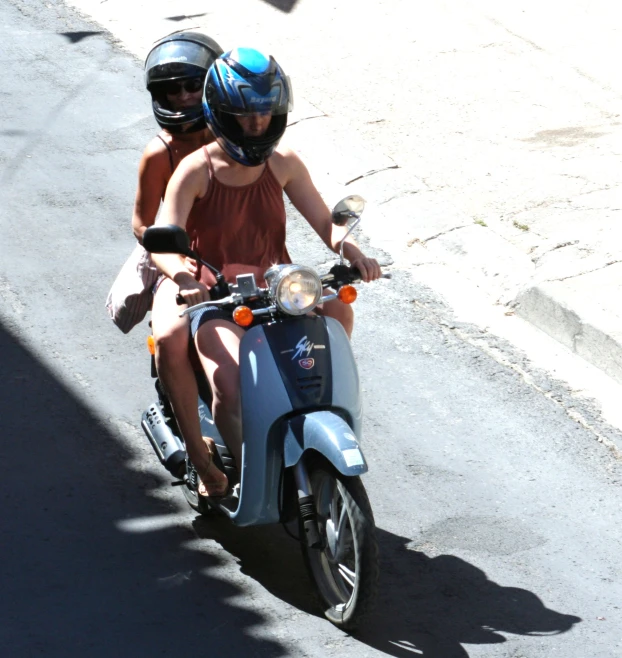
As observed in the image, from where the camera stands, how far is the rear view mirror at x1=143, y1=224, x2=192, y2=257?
389 centimetres

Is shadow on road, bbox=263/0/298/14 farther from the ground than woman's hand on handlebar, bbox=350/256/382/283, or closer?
closer

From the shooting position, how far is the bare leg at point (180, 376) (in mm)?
4371

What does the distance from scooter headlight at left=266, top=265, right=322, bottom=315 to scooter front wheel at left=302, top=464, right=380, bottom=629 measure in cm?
55

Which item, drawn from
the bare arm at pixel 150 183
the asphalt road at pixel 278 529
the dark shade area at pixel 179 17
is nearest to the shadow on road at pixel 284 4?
the dark shade area at pixel 179 17

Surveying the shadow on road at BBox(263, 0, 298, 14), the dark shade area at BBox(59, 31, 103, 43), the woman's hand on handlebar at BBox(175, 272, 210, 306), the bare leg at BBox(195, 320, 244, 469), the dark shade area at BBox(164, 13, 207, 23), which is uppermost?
the woman's hand on handlebar at BBox(175, 272, 210, 306)

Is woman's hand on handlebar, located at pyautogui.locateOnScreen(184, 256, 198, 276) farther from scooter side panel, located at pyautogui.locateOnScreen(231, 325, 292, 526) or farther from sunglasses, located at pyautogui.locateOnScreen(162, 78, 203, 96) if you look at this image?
sunglasses, located at pyautogui.locateOnScreen(162, 78, 203, 96)

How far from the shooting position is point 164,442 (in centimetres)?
489

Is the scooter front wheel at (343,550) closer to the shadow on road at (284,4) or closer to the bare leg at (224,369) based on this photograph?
the bare leg at (224,369)

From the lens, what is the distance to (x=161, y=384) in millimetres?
4820

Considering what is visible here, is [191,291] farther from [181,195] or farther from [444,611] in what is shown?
[444,611]

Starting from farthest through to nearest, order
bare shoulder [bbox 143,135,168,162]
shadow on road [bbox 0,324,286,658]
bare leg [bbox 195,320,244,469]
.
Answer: bare shoulder [bbox 143,135,168,162]
bare leg [bbox 195,320,244,469]
shadow on road [bbox 0,324,286,658]

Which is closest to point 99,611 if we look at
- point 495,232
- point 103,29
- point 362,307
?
point 362,307

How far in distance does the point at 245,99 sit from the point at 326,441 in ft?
3.97

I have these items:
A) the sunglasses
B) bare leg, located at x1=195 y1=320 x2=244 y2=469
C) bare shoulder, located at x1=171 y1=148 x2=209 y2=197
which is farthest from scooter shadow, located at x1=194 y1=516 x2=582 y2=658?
the sunglasses
